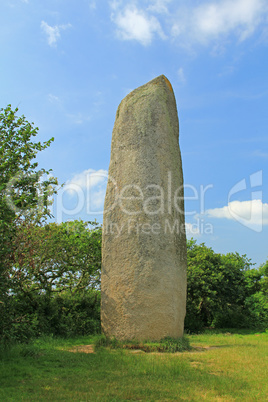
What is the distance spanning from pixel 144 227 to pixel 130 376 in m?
4.02

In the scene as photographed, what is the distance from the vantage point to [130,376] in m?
6.24

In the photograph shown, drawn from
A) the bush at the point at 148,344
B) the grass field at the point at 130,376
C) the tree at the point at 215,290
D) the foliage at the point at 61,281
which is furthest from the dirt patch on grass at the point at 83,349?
the tree at the point at 215,290

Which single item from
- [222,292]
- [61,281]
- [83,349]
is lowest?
[83,349]

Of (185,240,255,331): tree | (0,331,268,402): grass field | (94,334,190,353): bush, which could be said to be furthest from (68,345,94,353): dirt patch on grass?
(185,240,255,331): tree

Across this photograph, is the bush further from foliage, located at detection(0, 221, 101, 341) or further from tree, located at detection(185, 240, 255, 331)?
tree, located at detection(185, 240, 255, 331)

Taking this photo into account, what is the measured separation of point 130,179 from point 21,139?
298 cm

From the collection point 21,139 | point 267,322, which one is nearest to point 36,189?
point 21,139

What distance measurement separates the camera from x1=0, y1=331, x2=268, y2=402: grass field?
5230 millimetres

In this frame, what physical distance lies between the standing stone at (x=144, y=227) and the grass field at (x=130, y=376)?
1.18 m

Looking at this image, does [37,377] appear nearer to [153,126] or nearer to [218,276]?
[153,126]

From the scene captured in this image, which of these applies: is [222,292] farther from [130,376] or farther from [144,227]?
[130,376]

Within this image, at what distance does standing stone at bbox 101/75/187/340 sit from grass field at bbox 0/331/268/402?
1181 millimetres

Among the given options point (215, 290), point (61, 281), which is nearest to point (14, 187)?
point (61, 281)

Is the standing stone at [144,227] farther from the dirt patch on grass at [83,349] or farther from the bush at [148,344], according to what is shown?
the dirt patch on grass at [83,349]
